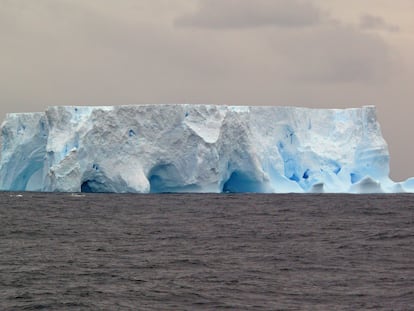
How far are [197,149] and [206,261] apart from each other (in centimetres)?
1679

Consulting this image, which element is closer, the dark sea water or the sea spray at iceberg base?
the dark sea water

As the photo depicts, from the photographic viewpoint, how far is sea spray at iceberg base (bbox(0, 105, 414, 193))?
30.7m

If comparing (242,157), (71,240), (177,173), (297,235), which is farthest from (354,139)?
(71,240)

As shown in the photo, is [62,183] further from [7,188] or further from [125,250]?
[125,250]

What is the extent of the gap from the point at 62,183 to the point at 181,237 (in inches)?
508

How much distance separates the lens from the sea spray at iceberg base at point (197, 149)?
30672mm

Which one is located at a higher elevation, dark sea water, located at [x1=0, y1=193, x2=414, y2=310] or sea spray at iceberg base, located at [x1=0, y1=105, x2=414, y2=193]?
sea spray at iceberg base, located at [x1=0, y1=105, x2=414, y2=193]

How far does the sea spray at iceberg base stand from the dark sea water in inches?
219

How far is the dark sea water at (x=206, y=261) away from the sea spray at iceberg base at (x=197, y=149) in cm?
555

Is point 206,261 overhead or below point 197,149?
below

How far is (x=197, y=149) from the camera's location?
101ft

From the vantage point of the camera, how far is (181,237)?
1823 cm

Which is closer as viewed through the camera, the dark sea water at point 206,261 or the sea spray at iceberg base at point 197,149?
the dark sea water at point 206,261

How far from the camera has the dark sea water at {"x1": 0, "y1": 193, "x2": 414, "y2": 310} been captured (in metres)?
10.7
